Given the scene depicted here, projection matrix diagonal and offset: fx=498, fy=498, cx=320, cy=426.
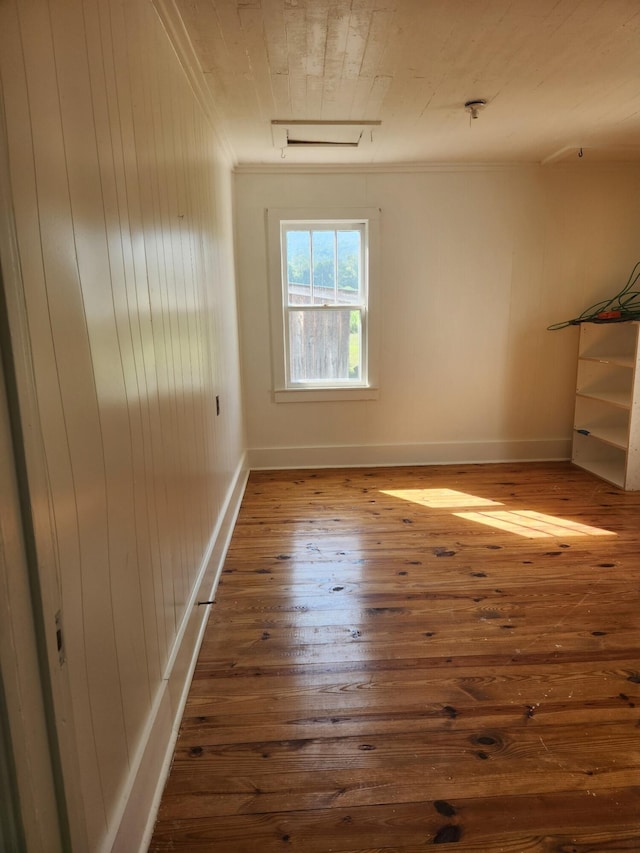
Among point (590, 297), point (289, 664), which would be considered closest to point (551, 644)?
point (289, 664)

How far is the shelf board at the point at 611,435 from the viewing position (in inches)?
147

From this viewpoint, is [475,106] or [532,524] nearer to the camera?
[475,106]

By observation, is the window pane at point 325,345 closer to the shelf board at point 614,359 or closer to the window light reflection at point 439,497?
the window light reflection at point 439,497

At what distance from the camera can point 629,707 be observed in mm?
1663

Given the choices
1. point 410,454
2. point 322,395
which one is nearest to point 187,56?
point 322,395

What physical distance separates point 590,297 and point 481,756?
391 centimetres

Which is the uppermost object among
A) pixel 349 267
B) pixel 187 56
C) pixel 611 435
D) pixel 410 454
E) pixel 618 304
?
pixel 187 56

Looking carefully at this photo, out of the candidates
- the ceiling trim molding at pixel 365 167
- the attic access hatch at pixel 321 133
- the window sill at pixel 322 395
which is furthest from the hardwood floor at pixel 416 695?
the ceiling trim molding at pixel 365 167

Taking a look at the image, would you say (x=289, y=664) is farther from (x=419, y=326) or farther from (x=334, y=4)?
(x=419, y=326)

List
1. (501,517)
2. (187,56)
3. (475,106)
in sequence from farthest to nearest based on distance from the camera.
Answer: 1. (501,517)
2. (475,106)
3. (187,56)

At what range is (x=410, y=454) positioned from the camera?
444cm

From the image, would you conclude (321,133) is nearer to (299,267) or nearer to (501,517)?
(299,267)

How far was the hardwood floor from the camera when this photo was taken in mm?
1311

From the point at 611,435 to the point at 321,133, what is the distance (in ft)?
10.2
